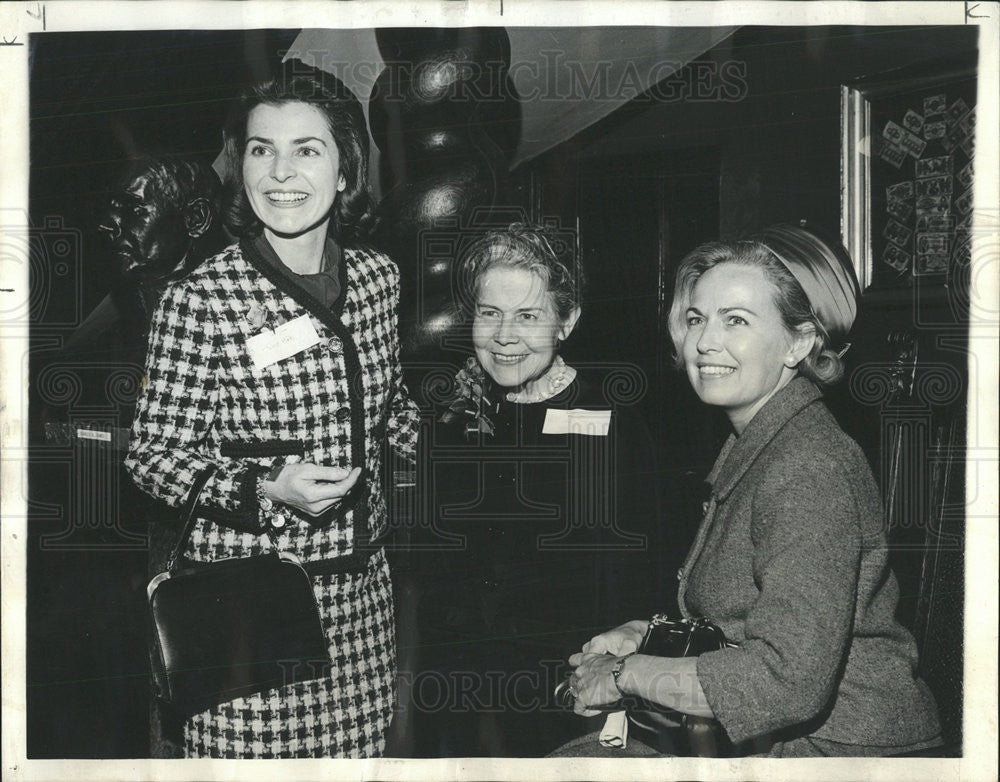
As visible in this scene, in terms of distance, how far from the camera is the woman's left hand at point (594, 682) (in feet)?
7.72

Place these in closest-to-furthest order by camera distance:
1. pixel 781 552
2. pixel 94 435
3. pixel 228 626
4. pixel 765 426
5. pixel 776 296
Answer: pixel 781 552 < pixel 765 426 < pixel 776 296 < pixel 228 626 < pixel 94 435

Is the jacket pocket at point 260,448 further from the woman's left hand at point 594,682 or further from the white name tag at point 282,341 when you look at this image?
the woman's left hand at point 594,682

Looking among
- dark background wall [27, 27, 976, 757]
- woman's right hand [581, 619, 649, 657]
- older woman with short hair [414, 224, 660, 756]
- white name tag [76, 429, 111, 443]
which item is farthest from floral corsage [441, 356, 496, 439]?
white name tag [76, 429, 111, 443]

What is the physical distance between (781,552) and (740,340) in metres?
0.59

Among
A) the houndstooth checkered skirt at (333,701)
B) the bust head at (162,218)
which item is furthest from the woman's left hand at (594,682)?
the bust head at (162,218)

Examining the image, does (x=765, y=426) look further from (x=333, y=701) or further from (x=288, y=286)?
(x=333, y=701)

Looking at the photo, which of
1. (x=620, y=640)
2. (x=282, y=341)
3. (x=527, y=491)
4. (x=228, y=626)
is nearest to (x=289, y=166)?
(x=282, y=341)

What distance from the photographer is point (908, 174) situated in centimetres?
255

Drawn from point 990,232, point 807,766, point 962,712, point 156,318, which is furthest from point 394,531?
point 990,232

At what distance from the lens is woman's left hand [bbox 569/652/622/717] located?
2.35m

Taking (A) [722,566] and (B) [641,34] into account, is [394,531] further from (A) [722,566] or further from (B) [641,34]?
(B) [641,34]

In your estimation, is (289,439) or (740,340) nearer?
(740,340)

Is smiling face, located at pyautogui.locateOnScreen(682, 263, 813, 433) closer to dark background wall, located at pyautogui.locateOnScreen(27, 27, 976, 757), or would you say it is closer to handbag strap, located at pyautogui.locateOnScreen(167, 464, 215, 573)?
dark background wall, located at pyautogui.locateOnScreen(27, 27, 976, 757)

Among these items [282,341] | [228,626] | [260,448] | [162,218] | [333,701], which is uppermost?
[162,218]
